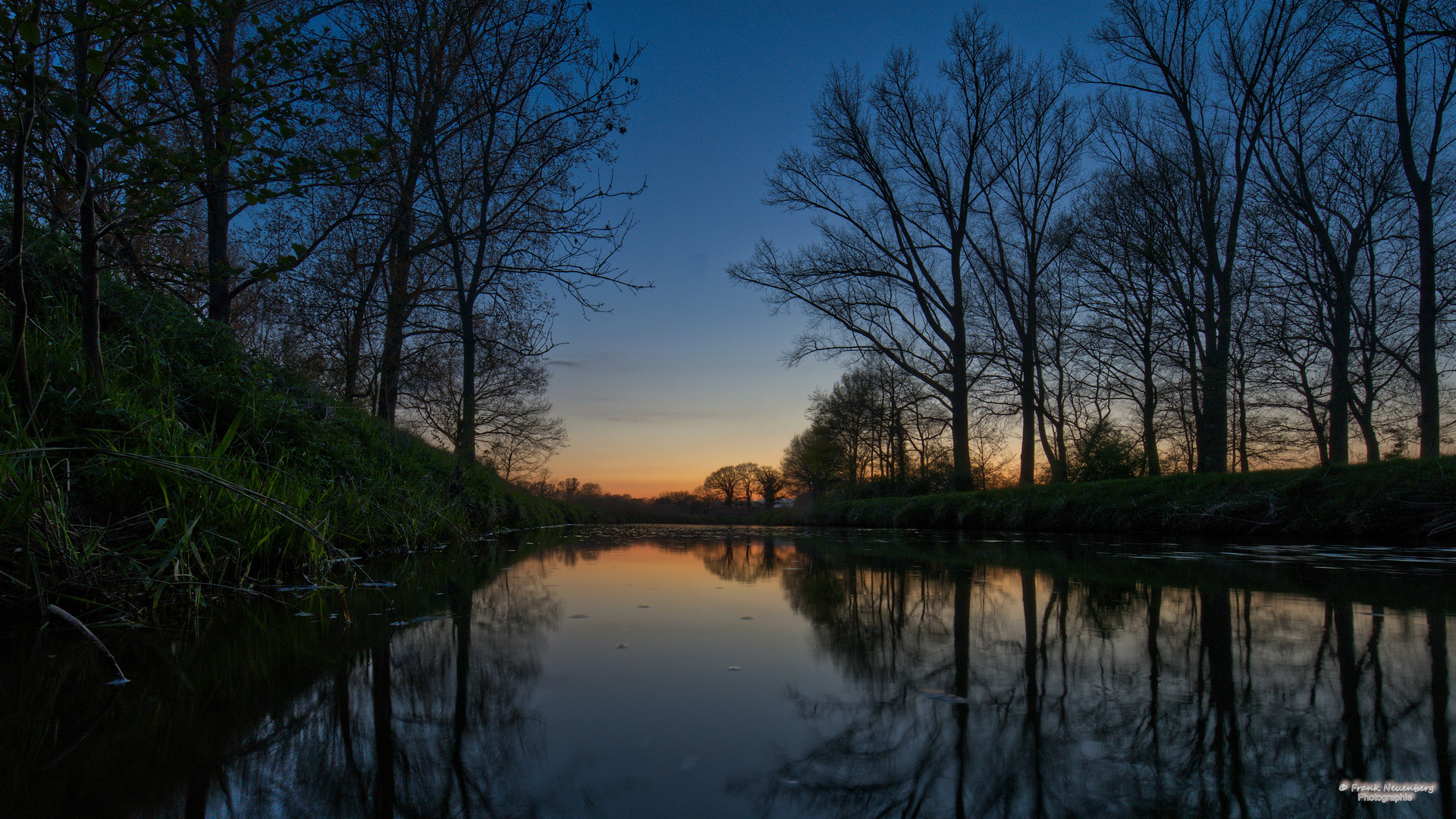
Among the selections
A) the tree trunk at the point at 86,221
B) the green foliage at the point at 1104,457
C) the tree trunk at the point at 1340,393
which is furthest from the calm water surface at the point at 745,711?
the green foliage at the point at 1104,457

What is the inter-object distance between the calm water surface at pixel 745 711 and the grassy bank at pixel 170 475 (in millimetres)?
294

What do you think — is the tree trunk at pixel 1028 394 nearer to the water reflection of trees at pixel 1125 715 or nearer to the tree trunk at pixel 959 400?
the tree trunk at pixel 959 400

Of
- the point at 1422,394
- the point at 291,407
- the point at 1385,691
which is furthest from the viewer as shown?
the point at 1422,394

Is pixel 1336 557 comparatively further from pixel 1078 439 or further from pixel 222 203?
pixel 1078 439

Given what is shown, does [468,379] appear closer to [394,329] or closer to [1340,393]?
[394,329]

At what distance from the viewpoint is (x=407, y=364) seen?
9.30 meters

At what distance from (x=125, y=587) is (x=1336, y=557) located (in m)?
5.73

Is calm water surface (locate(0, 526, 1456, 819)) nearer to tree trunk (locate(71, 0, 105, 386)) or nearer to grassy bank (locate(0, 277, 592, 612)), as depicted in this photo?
grassy bank (locate(0, 277, 592, 612))

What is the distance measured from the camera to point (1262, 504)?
657cm

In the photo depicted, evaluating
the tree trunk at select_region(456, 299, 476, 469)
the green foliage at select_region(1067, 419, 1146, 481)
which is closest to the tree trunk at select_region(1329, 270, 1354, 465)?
the green foliage at select_region(1067, 419, 1146, 481)

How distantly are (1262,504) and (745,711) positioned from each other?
7602 mm

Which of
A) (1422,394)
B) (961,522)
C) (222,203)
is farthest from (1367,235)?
(222,203)

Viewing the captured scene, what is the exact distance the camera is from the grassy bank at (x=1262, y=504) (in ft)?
17.9

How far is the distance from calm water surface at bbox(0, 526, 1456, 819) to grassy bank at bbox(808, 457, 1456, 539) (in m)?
4.43
